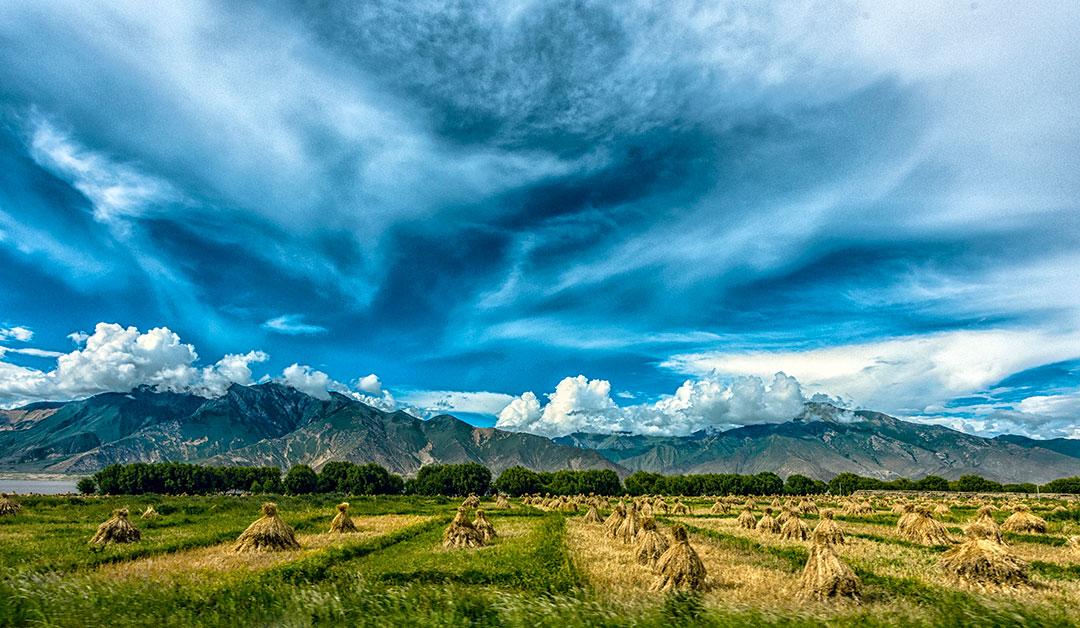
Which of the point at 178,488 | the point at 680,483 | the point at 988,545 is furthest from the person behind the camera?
the point at 680,483

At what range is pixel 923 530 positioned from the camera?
41.9 metres

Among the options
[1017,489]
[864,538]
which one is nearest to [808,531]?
[864,538]

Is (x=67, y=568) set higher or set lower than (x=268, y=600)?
lower

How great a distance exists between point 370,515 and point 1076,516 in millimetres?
86042

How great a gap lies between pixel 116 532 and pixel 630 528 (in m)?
36.2

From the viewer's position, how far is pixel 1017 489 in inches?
6083

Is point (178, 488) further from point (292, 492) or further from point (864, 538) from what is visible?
point (864, 538)

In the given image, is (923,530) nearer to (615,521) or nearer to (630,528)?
(630,528)

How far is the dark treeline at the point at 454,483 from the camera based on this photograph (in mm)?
149125

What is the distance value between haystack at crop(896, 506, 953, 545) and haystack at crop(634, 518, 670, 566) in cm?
2220

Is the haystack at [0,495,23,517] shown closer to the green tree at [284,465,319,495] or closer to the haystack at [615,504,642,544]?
the haystack at [615,504,642,544]

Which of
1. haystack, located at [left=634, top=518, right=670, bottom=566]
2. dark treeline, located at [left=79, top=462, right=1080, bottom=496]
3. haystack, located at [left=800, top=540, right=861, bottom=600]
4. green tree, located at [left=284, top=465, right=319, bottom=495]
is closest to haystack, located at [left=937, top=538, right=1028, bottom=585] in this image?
haystack, located at [left=800, top=540, right=861, bottom=600]

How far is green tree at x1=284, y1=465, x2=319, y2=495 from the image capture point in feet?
510

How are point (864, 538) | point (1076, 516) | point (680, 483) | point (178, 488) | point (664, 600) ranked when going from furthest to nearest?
1. point (680, 483)
2. point (178, 488)
3. point (1076, 516)
4. point (864, 538)
5. point (664, 600)
